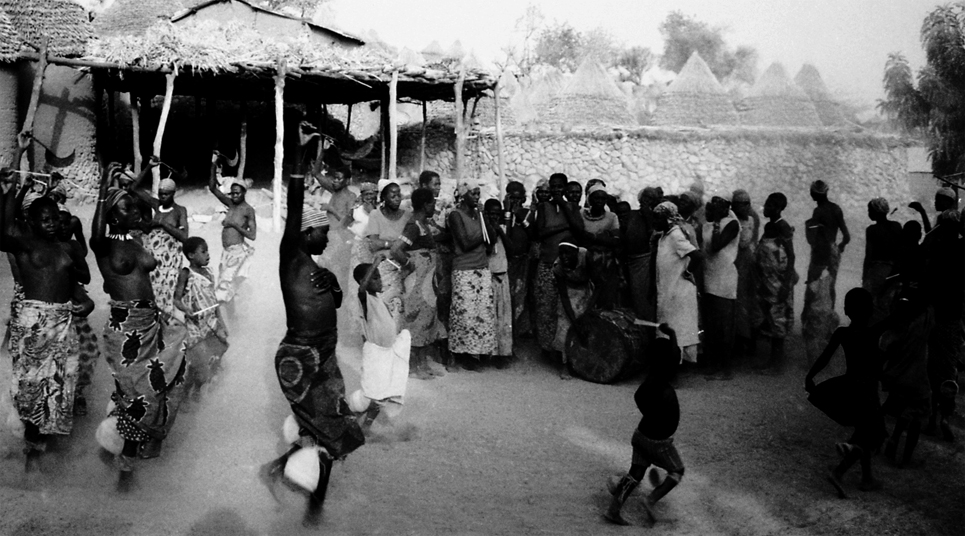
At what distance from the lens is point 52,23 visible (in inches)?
446

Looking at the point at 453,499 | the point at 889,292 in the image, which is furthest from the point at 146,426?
the point at 889,292

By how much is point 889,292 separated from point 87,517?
213 inches

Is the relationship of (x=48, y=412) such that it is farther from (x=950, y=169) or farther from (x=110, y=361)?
(x=950, y=169)

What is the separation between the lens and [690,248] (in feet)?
19.1

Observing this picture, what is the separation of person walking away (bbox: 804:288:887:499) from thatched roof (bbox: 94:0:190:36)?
52.0 feet

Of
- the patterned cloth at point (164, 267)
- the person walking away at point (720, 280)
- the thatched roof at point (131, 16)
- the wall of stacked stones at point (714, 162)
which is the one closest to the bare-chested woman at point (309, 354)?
Answer: the patterned cloth at point (164, 267)

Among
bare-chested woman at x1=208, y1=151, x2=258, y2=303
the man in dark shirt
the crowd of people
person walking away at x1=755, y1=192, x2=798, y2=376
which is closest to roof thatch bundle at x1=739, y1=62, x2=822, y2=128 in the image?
the man in dark shirt

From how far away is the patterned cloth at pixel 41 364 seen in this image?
161 inches

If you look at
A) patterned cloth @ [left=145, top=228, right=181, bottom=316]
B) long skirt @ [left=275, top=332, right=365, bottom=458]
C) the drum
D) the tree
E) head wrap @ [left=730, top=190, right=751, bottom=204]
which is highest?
the tree

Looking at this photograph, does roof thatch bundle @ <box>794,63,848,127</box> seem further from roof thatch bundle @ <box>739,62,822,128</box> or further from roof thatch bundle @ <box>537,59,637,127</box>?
roof thatch bundle @ <box>537,59,637,127</box>

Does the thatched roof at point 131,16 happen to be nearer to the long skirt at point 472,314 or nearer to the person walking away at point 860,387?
the long skirt at point 472,314

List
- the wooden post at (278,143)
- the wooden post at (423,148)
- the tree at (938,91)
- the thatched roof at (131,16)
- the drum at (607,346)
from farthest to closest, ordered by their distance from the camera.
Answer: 1. the thatched roof at (131,16)
2. the wooden post at (423,148)
3. the wooden post at (278,143)
4. the drum at (607,346)
5. the tree at (938,91)

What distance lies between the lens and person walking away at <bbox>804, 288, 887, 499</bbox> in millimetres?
4180

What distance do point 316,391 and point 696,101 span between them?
14.2 m
